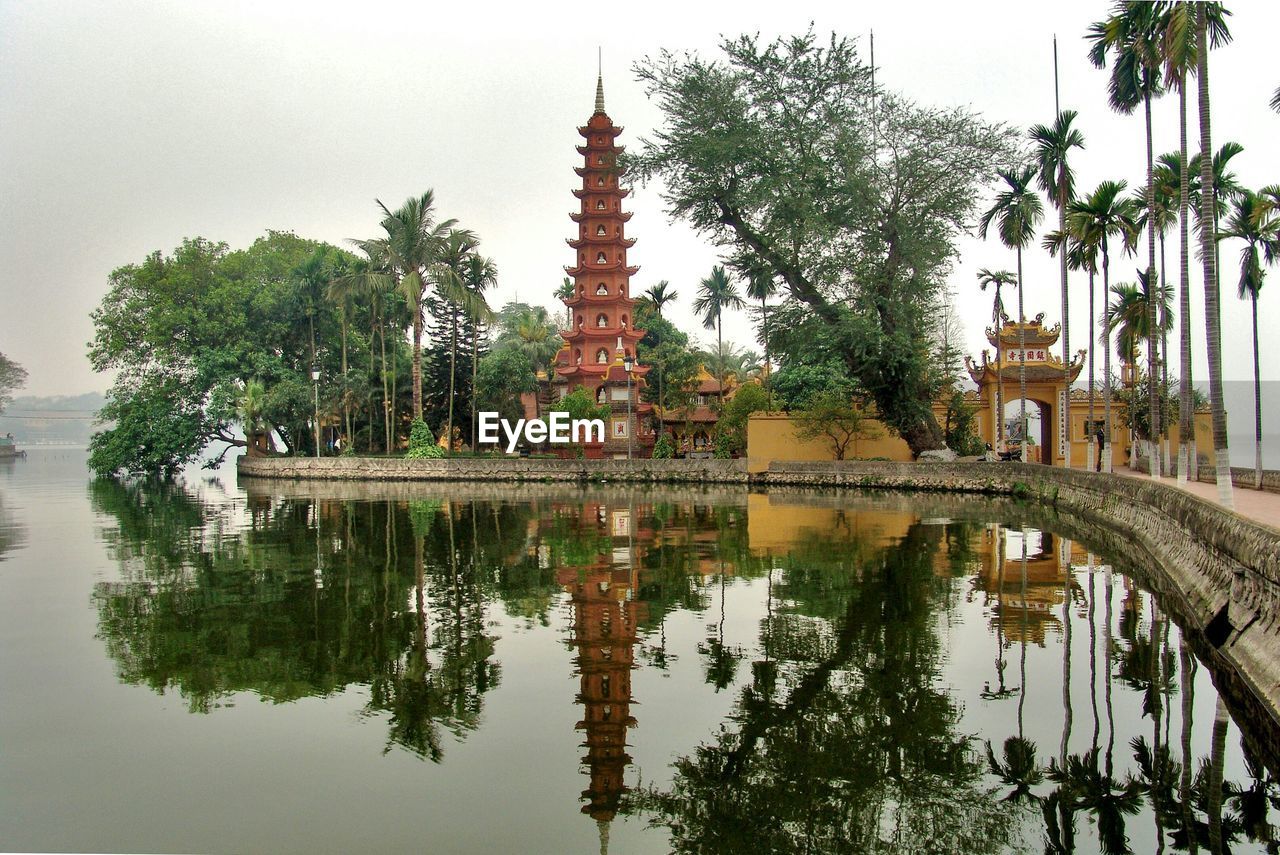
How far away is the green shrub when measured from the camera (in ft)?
152

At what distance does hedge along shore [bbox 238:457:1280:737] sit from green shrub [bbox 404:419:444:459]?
0.93 meters

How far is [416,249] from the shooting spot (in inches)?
1809

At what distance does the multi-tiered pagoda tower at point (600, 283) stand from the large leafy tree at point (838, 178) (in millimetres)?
19523

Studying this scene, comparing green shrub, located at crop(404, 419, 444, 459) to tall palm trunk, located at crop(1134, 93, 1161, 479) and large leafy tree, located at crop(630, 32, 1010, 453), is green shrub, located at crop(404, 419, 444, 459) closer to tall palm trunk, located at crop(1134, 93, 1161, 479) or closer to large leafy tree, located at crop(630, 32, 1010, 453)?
large leafy tree, located at crop(630, 32, 1010, 453)

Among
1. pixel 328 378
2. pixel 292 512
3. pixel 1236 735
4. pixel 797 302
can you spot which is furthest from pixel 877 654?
pixel 328 378

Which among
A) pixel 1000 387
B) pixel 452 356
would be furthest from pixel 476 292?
pixel 1000 387

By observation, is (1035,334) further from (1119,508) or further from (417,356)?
(417,356)

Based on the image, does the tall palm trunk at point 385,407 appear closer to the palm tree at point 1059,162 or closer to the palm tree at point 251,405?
the palm tree at point 251,405

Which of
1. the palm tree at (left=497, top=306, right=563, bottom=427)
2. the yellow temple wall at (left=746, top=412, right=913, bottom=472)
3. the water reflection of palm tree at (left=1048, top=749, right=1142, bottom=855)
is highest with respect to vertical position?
the palm tree at (left=497, top=306, right=563, bottom=427)

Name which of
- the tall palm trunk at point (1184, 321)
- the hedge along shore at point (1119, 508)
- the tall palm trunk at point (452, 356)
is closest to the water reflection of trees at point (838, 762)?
the hedge along shore at point (1119, 508)

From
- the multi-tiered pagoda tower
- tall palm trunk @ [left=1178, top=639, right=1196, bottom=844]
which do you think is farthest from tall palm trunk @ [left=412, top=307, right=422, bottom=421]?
tall palm trunk @ [left=1178, top=639, right=1196, bottom=844]

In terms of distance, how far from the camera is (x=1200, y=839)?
5.41m

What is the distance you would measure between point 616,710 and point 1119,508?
588 inches

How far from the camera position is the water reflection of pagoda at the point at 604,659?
6332mm
